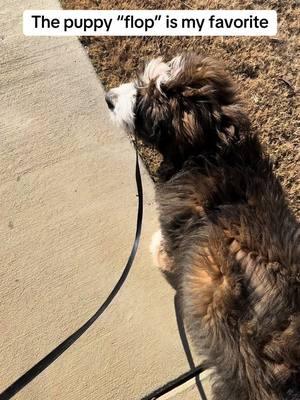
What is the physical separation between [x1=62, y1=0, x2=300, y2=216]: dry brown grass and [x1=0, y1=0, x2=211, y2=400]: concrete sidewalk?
248 millimetres

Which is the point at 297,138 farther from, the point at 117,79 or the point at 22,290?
the point at 22,290

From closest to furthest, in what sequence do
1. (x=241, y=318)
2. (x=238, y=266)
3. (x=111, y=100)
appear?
(x=241, y=318)
(x=238, y=266)
(x=111, y=100)

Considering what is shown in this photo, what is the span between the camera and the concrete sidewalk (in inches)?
140

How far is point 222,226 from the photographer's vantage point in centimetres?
302

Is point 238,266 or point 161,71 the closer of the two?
point 238,266

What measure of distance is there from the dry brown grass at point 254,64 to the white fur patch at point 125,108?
1.03 metres

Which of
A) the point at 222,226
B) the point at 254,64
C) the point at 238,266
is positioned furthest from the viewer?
the point at 254,64

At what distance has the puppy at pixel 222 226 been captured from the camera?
8.80 ft

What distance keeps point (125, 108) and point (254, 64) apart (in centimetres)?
164

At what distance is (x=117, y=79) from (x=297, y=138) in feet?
5.01

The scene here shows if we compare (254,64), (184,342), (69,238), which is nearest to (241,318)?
(184,342)

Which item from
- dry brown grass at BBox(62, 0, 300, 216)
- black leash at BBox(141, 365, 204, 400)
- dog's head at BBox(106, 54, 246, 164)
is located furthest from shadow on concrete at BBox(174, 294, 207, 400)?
dry brown grass at BBox(62, 0, 300, 216)

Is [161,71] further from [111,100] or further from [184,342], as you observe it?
[184,342]

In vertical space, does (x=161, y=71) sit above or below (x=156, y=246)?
above
